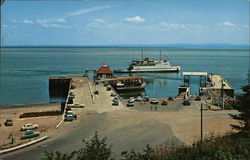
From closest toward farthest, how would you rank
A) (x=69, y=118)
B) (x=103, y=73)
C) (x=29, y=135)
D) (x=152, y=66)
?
(x=29, y=135), (x=69, y=118), (x=103, y=73), (x=152, y=66)

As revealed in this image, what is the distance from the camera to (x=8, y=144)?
17438 millimetres

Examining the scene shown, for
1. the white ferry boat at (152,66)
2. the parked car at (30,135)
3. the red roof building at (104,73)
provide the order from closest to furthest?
the parked car at (30,135) → the red roof building at (104,73) → the white ferry boat at (152,66)

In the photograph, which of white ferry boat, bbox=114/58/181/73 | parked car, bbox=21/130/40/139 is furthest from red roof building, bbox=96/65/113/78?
parked car, bbox=21/130/40/139

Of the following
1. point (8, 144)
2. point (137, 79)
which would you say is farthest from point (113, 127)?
point (137, 79)

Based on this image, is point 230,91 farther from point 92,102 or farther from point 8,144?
point 8,144

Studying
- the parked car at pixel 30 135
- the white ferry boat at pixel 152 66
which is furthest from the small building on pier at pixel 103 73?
the parked car at pixel 30 135

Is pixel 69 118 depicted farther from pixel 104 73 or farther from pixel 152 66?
pixel 152 66

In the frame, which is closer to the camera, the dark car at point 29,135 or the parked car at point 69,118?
the dark car at point 29,135

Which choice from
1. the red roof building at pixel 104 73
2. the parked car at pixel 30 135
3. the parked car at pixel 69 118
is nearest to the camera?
the parked car at pixel 30 135

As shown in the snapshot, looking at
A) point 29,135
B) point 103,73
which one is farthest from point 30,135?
point 103,73

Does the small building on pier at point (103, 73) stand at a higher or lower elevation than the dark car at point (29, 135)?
higher

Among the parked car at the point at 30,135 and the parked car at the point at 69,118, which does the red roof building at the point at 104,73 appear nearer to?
the parked car at the point at 69,118

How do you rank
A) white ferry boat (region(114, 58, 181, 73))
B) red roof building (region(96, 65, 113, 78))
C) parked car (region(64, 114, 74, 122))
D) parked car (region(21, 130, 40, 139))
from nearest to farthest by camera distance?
1. parked car (region(21, 130, 40, 139))
2. parked car (region(64, 114, 74, 122))
3. red roof building (region(96, 65, 113, 78))
4. white ferry boat (region(114, 58, 181, 73))

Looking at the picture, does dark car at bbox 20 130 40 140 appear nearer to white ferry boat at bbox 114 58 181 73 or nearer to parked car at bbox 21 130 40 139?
parked car at bbox 21 130 40 139
